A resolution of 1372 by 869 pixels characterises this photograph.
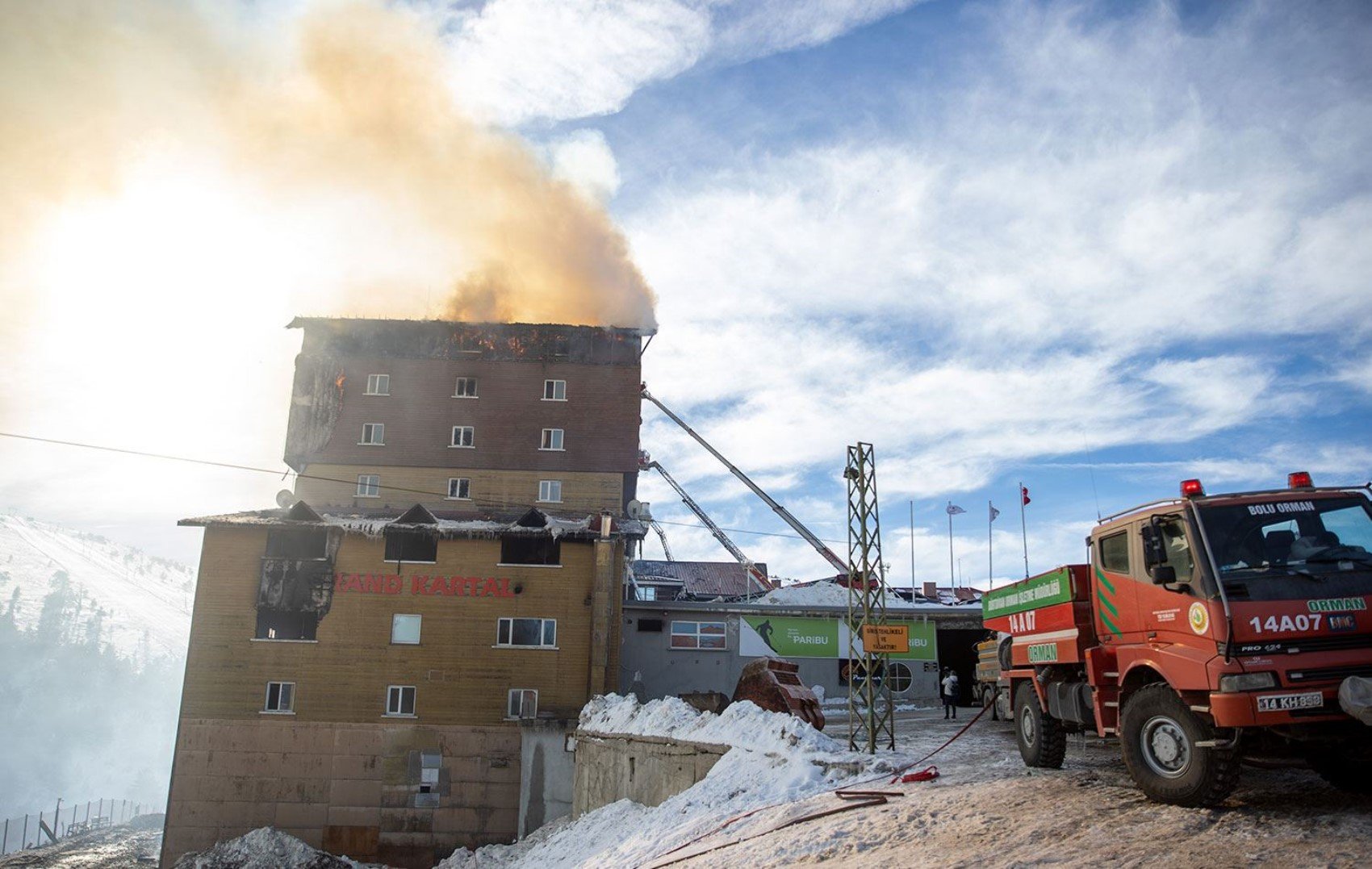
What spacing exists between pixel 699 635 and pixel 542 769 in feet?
30.3

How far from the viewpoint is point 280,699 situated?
3559 cm

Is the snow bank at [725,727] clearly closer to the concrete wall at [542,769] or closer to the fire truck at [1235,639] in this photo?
the fire truck at [1235,639]

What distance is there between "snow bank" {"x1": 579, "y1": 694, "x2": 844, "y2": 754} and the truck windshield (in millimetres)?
8524

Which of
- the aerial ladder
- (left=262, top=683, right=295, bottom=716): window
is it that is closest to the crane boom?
the aerial ladder

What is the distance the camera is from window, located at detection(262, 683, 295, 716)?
116 feet

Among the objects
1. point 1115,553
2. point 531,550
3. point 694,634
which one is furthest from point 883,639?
point 694,634

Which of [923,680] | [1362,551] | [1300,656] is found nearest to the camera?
[1300,656]

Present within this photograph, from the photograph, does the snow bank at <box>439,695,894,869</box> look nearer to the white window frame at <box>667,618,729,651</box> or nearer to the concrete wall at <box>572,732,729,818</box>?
the concrete wall at <box>572,732,729,818</box>

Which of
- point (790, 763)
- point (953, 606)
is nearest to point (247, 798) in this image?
point (790, 763)

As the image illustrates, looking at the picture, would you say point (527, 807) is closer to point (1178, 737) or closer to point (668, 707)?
point (668, 707)

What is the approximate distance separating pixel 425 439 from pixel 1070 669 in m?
35.4

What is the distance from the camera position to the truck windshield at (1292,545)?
10117 millimetres

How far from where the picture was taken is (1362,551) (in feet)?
34.4

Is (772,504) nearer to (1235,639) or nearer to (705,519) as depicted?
(705,519)
